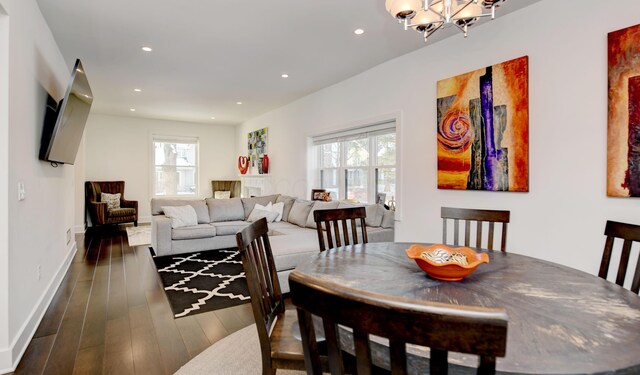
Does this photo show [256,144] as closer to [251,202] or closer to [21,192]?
[251,202]

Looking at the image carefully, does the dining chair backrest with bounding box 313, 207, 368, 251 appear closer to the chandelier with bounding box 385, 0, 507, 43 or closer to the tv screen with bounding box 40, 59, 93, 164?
the chandelier with bounding box 385, 0, 507, 43

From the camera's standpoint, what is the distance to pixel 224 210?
219 inches

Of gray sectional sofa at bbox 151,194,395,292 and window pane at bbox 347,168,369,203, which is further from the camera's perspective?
window pane at bbox 347,168,369,203

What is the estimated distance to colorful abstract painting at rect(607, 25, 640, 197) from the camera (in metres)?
2.14

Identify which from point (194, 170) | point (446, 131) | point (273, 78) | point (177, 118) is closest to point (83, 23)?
point (273, 78)

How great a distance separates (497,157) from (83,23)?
3.99 metres

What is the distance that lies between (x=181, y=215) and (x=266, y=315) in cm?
397

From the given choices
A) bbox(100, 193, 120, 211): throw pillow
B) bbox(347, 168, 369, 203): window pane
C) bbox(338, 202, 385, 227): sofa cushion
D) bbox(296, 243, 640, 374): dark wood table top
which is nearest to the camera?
bbox(296, 243, 640, 374): dark wood table top

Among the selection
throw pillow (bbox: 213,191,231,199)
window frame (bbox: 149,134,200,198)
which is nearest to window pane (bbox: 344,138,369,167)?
throw pillow (bbox: 213,191,231,199)

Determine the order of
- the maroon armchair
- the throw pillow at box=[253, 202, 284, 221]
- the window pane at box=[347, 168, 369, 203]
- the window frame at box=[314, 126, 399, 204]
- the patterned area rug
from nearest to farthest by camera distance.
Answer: the patterned area rug → the window frame at box=[314, 126, 399, 204] → the window pane at box=[347, 168, 369, 203] → the throw pillow at box=[253, 202, 284, 221] → the maroon armchair

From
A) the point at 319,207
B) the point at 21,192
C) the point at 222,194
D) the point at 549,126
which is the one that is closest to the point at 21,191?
the point at 21,192

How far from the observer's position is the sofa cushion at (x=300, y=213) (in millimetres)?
4973

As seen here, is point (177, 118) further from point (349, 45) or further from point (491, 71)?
point (491, 71)

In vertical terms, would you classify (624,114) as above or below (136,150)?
below
